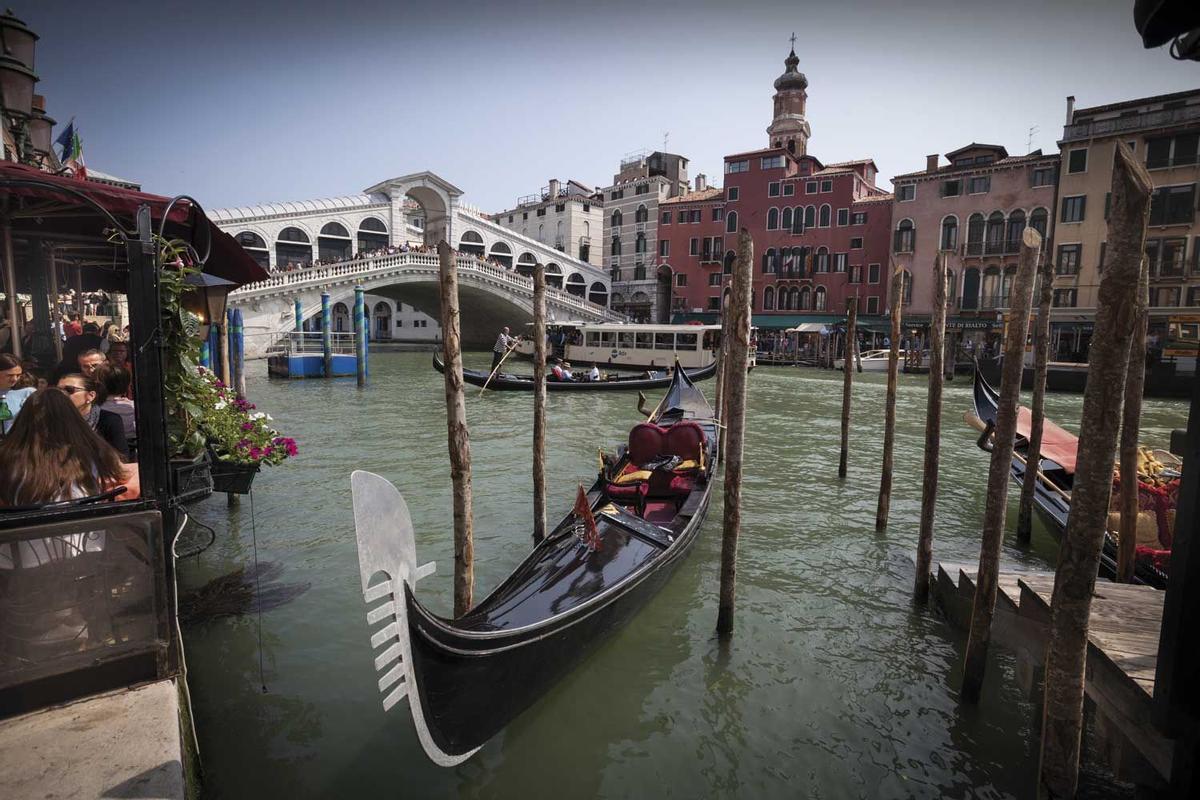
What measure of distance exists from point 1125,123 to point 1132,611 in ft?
78.5

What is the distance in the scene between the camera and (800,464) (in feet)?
28.5

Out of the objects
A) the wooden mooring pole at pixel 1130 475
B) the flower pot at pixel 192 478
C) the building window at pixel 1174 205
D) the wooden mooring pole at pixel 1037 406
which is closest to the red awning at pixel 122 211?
the flower pot at pixel 192 478

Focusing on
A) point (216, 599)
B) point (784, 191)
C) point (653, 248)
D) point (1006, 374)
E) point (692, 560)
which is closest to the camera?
point (1006, 374)

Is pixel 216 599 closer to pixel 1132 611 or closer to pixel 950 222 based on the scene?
pixel 1132 611

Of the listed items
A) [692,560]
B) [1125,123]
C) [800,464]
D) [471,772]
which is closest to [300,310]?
[800,464]

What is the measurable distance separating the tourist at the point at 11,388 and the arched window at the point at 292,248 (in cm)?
2596

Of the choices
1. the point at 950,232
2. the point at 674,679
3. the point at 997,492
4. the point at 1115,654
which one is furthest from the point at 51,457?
the point at 950,232

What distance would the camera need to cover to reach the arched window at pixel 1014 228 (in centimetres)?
2252

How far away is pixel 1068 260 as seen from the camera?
827 inches

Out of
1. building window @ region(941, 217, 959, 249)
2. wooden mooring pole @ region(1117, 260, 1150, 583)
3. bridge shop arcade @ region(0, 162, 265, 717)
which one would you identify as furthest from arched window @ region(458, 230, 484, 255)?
wooden mooring pole @ region(1117, 260, 1150, 583)

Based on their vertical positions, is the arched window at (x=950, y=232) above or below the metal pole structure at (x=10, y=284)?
above

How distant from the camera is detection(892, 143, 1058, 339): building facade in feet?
73.2

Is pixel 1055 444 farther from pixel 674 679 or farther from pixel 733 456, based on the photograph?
pixel 674 679

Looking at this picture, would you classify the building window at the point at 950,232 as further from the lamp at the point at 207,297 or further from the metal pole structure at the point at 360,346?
the lamp at the point at 207,297
